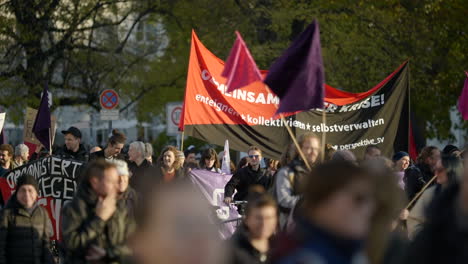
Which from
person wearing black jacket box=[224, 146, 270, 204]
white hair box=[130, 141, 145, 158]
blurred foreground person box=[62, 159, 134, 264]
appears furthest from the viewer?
person wearing black jacket box=[224, 146, 270, 204]

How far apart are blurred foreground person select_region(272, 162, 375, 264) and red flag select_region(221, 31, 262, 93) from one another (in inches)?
212

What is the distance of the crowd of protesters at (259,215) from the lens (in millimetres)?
2727

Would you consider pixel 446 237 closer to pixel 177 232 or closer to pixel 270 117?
pixel 177 232

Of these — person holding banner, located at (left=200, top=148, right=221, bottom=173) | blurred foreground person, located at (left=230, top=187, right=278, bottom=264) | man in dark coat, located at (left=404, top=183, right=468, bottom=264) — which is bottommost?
person holding banner, located at (left=200, top=148, right=221, bottom=173)

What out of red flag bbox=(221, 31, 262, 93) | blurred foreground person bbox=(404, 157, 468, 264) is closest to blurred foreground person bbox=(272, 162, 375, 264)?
blurred foreground person bbox=(404, 157, 468, 264)

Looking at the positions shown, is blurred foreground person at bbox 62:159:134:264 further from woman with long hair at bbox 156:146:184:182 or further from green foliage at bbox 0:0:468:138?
green foliage at bbox 0:0:468:138

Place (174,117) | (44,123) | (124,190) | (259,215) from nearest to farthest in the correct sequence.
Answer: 1. (259,215)
2. (124,190)
3. (44,123)
4. (174,117)

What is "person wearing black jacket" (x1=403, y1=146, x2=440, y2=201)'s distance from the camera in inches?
395

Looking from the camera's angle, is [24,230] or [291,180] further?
[24,230]

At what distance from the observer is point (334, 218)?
3.11 meters

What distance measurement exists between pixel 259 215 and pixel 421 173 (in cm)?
478

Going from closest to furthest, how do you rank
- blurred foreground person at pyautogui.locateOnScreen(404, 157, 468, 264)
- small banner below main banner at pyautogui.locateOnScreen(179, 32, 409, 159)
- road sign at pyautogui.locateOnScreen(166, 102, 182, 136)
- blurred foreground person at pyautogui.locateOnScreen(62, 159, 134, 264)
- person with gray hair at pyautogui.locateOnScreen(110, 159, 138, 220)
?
blurred foreground person at pyautogui.locateOnScreen(404, 157, 468, 264) → blurred foreground person at pyautogui.locateOnScreen(62, 159, 134, 264) → person with gray hair at pyautogui.locateOnScreen(110, 159, 138, 220) → small banner below main banner at pyautogui.locateOnScreen(179, 32, 409, 159) → road sign at pyautogui.locateOnScreen(166, 102, 182, 136)

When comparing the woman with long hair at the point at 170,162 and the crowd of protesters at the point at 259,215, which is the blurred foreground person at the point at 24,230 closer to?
the crowd of protesters at the point at 259,215

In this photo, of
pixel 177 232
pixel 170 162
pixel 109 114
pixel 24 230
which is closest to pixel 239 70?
pixel 24 230
